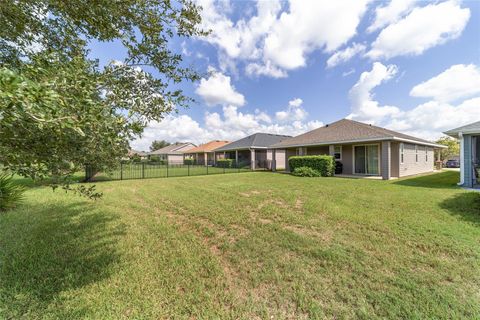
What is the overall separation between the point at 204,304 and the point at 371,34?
13.7 metres

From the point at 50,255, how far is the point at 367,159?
16887 millimetres

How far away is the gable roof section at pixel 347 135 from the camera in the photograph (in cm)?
1337

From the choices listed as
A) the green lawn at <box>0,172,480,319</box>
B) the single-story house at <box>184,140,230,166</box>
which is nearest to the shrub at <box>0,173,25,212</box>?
the green lawn at <box>0,172,480,319</box>

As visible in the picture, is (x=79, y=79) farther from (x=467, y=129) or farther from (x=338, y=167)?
(x=338, y=167)

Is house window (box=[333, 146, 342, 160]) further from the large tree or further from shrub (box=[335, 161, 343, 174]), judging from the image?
the large tree

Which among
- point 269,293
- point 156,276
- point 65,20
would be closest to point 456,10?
point 269,293

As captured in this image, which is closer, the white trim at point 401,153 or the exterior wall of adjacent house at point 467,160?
the exterior wall of adjacent house at point 467,160

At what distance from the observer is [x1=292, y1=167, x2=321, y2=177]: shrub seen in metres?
14.4

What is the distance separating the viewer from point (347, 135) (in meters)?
15.1

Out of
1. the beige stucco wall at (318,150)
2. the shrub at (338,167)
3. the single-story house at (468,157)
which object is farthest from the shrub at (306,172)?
the single-story house at (468,157)

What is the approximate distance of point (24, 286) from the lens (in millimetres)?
2760

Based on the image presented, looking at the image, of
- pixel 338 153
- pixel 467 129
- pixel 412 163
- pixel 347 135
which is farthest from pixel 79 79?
pixel 412 163

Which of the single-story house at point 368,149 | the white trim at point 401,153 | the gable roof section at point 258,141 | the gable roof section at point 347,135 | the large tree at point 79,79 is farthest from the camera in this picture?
the gable roof section at point 258,141

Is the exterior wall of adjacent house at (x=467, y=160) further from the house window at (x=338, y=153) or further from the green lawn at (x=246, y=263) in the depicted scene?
the house window at (x=338, y=153)
